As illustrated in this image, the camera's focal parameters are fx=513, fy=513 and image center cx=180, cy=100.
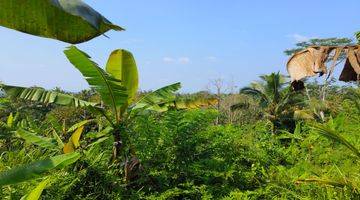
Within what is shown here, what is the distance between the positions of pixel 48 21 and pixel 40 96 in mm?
6009

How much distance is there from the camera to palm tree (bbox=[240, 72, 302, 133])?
23250 mm

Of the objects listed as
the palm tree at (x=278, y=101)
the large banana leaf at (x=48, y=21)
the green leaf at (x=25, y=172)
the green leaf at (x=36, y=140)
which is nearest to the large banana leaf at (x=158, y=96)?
the green leaf at (x=36, y=140)

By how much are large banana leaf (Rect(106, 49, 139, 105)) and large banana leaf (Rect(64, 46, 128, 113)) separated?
0.61 metres

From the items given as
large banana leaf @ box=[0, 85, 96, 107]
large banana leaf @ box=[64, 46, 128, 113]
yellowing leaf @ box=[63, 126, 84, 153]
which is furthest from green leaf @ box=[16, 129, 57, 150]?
large banana leaf @ box=[64, 46, 128, 113]

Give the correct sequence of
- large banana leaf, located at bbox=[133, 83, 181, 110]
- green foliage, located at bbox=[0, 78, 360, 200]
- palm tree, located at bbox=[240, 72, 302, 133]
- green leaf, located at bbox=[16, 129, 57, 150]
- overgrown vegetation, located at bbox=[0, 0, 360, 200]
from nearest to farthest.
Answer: overgrown vegetation, located at bbox=[0, 0, 360, 200]
green foliage, located at bbox=[0, 78, 360, 200]
green leaf, located at bbox=[16, 129, 57, 150]
large banana leaf, located at bbox=[133, 83, 181, 110]
palm tree, located at bbox=[240, 72, 302, 133]

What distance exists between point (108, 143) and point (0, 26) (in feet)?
20.6

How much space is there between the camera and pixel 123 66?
784cm

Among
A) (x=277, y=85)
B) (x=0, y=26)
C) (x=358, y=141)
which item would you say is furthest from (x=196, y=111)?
(x=277, y=85)

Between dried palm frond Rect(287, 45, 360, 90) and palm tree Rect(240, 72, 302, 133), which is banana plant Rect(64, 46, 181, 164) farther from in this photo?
palm tree Rect(240, 72, 302, 133)

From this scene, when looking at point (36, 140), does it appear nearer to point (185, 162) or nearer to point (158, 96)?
point (158, 96)

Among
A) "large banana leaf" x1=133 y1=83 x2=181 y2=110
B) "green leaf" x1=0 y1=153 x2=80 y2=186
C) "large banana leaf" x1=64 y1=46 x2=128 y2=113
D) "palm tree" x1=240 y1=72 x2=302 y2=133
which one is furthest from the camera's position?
"palm tree" x1=240 y1=72 x2=302 y2=133

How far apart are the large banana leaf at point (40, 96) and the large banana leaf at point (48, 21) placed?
5.65m

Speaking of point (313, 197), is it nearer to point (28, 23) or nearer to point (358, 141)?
point (358, 141)

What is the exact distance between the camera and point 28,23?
2227 mm
